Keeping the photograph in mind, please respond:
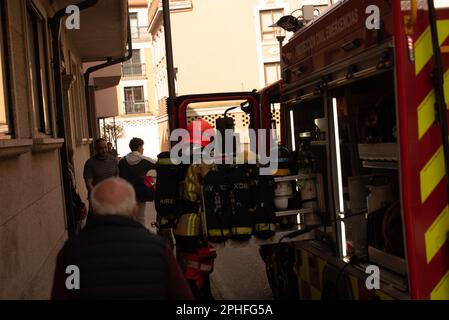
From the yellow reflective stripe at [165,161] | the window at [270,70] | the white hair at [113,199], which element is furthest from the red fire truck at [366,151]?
the window at [270,70]

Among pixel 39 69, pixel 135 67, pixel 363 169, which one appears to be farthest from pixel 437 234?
pixel 135 67

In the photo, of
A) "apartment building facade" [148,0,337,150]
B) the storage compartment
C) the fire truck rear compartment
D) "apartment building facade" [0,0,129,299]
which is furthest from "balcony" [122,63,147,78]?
the storage compartment

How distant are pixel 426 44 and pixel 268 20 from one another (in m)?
41.1

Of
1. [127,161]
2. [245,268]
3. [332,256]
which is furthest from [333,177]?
[127,161]

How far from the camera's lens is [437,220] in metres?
3.56

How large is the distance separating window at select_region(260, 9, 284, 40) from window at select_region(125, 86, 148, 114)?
66.8ft

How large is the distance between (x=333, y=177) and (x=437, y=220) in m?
1.38

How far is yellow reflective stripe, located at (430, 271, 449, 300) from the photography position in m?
3.54

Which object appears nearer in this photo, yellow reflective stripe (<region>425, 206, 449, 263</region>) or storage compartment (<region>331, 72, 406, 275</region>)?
yellow reflective stripe (<region>425, 206, 449, 263</region>)

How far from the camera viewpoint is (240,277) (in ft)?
27.1

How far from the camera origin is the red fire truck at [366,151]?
11.6 feet

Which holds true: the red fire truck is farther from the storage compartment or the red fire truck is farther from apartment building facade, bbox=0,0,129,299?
apartment building facade, bbox=0,0,129,299

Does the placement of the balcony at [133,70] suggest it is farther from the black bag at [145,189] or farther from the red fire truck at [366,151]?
the red fire truck at [366,151]
